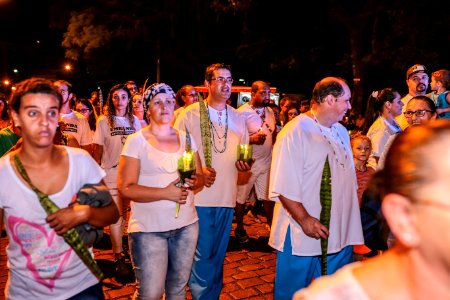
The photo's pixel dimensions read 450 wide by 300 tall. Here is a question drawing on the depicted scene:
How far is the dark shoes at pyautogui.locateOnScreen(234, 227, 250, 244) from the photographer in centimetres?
750

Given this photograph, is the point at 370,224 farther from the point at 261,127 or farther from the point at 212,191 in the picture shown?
the point at 261,127

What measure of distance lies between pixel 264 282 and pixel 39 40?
37.3 m

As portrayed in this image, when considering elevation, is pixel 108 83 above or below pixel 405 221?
above

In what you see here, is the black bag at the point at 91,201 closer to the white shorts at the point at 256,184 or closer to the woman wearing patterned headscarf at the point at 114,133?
the woman wearing patterned headscarf at the point at 114,133

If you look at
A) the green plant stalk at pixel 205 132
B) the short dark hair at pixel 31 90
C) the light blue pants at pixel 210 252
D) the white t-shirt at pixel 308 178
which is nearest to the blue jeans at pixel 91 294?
the short dark hair at pixel 31 90

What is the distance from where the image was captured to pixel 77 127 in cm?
692

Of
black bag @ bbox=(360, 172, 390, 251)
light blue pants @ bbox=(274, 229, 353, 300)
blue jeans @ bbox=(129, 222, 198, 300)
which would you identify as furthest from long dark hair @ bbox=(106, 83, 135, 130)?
black bag @ bbox=(360, 172, 390, 251)

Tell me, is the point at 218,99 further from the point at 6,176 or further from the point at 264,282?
the point at 6,176

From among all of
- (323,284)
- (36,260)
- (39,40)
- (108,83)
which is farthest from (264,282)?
(39,40)

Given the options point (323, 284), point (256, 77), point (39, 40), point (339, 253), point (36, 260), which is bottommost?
point (339, 253)

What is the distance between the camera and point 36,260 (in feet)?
8.91

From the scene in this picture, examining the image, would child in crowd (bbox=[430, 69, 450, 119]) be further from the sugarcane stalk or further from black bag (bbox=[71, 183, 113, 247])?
the sugarcane stalk

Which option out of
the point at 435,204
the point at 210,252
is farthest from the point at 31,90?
the point at 210,252

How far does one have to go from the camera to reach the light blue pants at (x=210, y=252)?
188 inches
